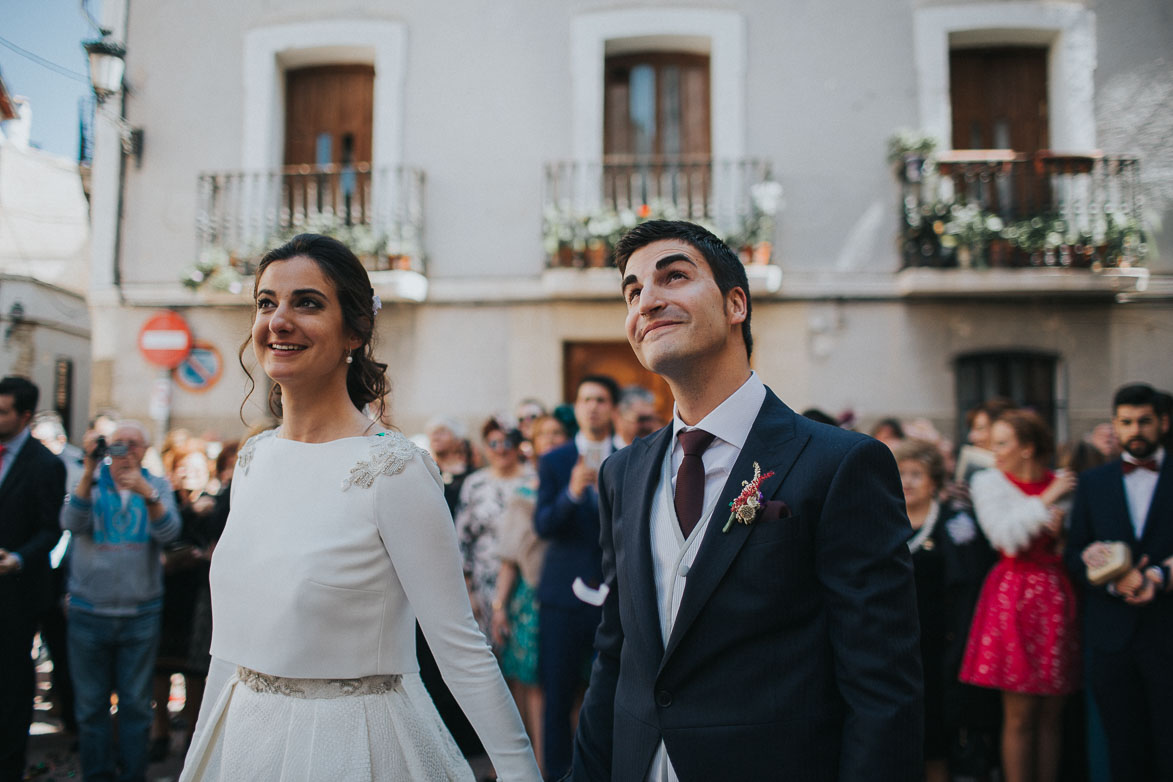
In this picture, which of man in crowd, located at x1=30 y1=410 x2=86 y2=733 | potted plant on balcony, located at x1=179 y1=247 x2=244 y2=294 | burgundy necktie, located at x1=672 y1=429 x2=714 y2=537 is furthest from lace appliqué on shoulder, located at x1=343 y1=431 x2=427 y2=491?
potted plant on balcony, located at x1=179 y1=247 x2=244 y2=294

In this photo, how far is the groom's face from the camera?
1.78 meters

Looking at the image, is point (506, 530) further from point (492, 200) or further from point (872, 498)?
point (492, 200)

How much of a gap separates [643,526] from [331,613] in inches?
29.1

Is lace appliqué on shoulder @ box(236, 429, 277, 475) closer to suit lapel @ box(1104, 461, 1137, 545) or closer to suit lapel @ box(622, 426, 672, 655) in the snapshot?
suit lapel @ box(622, 426, 672, 655)

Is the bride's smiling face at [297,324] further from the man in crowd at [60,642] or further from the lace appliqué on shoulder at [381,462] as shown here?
the man in crowd at [60,642]

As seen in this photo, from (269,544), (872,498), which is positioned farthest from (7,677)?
(872,498)

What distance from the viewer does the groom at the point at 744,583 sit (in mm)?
1540

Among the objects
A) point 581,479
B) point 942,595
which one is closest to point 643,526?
point 581,479

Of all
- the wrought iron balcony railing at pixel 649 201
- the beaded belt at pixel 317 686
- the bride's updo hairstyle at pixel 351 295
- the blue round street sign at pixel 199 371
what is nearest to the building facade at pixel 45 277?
the blue round street sign at pixel 199 371

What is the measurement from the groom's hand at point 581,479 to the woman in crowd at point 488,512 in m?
0.70

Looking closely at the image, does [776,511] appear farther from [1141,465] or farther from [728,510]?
[1141,465]

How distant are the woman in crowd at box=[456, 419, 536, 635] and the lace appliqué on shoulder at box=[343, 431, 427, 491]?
2.85 m

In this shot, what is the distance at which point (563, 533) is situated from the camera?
4266 millimetres

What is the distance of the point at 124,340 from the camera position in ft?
32.0
